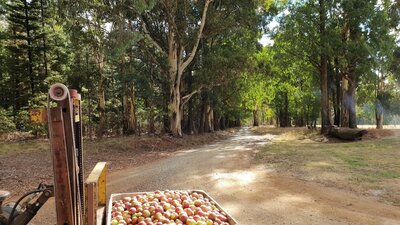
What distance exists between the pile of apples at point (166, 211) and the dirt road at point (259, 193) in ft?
6.50

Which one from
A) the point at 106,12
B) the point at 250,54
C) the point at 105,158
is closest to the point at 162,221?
the point at 105,158

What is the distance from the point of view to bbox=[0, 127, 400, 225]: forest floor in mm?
6430

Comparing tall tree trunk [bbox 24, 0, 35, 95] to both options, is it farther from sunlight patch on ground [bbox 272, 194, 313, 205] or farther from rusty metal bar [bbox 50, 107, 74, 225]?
rusty metal bar [bbox 50, 107, 74, 225]

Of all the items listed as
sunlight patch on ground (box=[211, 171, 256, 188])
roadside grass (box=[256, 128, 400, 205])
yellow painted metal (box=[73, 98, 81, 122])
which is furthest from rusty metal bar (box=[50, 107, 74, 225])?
roadside grass (box=[256, 128, 400, 205])

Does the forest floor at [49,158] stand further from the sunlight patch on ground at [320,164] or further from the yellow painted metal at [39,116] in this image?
the yellow painted metal at [39,116]

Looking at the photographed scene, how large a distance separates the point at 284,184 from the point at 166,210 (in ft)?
18.2

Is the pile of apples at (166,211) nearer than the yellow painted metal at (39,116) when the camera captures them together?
No

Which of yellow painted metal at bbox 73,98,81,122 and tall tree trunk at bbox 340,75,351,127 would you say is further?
tall tree trunk at bbox 340,75,351,127

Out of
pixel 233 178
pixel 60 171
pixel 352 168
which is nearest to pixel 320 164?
pixel 352 168

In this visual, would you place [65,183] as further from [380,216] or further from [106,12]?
[106,12]

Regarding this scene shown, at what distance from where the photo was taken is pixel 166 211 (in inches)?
158

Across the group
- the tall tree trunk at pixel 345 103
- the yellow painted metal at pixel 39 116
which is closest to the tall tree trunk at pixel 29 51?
the tall tree trunk at pixel 345 103

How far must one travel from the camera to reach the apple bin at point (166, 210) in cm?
376

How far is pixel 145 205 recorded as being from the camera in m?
4.23
